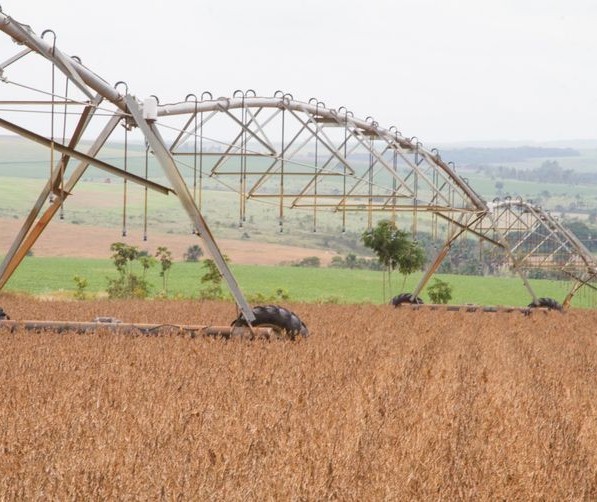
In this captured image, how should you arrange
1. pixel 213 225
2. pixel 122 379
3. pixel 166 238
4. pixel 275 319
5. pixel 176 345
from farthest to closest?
pixel 213 225
pixel 166 238
pixel 275 319
pixel 176 345
pixel 122 379

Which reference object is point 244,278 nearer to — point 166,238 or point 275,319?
point 166,238

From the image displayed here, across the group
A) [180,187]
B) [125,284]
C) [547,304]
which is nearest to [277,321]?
[180,187]

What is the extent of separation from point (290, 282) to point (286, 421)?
54.0 meters

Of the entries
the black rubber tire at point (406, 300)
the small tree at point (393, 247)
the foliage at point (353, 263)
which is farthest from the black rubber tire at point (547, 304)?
the foliage at point (353, 263)

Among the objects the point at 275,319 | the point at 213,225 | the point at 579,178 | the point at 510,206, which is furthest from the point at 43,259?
the point at 579,178

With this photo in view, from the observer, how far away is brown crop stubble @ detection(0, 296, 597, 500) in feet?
14.9

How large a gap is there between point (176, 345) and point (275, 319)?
1.98 metres

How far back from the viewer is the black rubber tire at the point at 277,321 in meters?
12.0

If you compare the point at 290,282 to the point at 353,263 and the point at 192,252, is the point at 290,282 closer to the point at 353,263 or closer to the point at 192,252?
the point at 192,252

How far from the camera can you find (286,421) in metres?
6.12

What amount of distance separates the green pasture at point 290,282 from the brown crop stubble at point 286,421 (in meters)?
34.5

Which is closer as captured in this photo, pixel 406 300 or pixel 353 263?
pixel 406 300

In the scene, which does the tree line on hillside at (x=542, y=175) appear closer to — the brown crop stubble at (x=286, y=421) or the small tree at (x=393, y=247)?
the small tree at (x=393, y=247)

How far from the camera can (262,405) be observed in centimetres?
654
